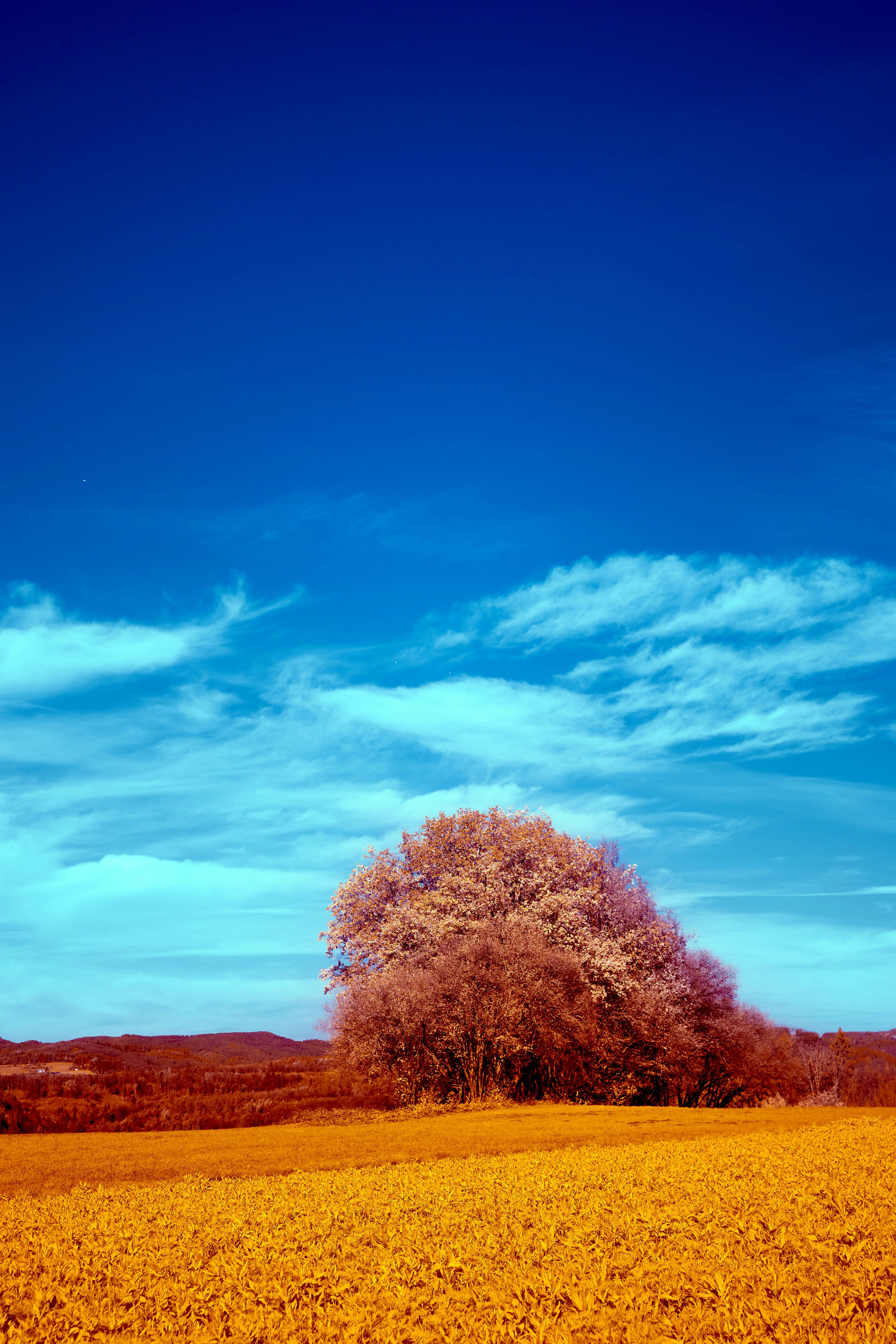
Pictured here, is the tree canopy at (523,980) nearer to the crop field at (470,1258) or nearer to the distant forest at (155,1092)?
the distant forest at (155,1092)

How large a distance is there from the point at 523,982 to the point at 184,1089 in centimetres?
1659

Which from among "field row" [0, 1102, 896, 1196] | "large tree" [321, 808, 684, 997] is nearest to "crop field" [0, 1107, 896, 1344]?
"field row" [0, 1102, 896, 1196]

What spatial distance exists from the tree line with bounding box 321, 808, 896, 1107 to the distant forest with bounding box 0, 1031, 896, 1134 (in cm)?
322

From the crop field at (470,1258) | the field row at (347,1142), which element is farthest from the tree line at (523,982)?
the crop field at (470,1258)

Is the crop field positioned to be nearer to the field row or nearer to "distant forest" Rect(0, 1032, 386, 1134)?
the field row

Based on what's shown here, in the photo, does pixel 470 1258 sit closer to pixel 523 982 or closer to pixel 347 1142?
pixel 347 1142

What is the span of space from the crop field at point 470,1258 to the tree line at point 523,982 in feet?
59.2

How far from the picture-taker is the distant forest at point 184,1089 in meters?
28.4

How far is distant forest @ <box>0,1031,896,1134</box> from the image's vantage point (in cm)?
2838

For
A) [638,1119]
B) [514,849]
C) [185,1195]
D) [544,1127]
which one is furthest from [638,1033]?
[185,1195]

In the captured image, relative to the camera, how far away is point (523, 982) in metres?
30.8

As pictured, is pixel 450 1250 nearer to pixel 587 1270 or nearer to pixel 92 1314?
pixel 587 1270

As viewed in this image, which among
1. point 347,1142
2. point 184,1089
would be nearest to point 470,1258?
point 347,1142

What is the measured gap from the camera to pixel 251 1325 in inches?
274
